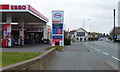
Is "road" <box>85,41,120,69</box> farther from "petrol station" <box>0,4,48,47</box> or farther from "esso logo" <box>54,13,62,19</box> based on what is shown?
"petrol station" <box>0,4,48,47</box>

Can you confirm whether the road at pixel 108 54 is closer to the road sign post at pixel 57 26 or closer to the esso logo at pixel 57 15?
the road sign post at pixel 57 26

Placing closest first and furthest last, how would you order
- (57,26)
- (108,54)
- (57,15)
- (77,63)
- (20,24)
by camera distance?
(77,63) < (108,54) < (57,15) < (57,26) < (20,24)

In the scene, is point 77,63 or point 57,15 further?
point 57,15

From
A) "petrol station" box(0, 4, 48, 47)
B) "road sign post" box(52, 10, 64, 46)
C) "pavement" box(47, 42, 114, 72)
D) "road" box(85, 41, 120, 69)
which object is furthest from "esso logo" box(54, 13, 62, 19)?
"pavement" box(47, 42, 114, 72)

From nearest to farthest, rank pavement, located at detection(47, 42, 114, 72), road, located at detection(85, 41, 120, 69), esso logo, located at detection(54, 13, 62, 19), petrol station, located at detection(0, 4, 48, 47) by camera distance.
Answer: pavement, located at detection(47, 42, 114, 72) → road, located at detection(85, 41, 120, 69) → petrol station, located at detection(0, 4, 48, 47) → esso logo, located at detection(54, 13, 62, 19)

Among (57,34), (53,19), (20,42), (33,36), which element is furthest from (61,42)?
(33,36)

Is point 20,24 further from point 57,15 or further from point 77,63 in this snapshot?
point 77,63

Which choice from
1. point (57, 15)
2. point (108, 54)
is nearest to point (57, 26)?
point (57, 15)

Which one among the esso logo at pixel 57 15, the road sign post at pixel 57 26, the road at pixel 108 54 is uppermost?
the esso logo at pixel 57 15

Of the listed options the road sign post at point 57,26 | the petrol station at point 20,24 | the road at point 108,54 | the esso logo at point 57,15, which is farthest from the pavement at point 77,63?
the esso logo at point 57,15

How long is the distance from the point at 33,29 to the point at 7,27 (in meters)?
23.9

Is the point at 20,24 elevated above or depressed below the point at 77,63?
above

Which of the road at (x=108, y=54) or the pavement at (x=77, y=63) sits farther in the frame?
the road at (x=108, y=54)

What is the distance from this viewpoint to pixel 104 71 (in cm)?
1109
